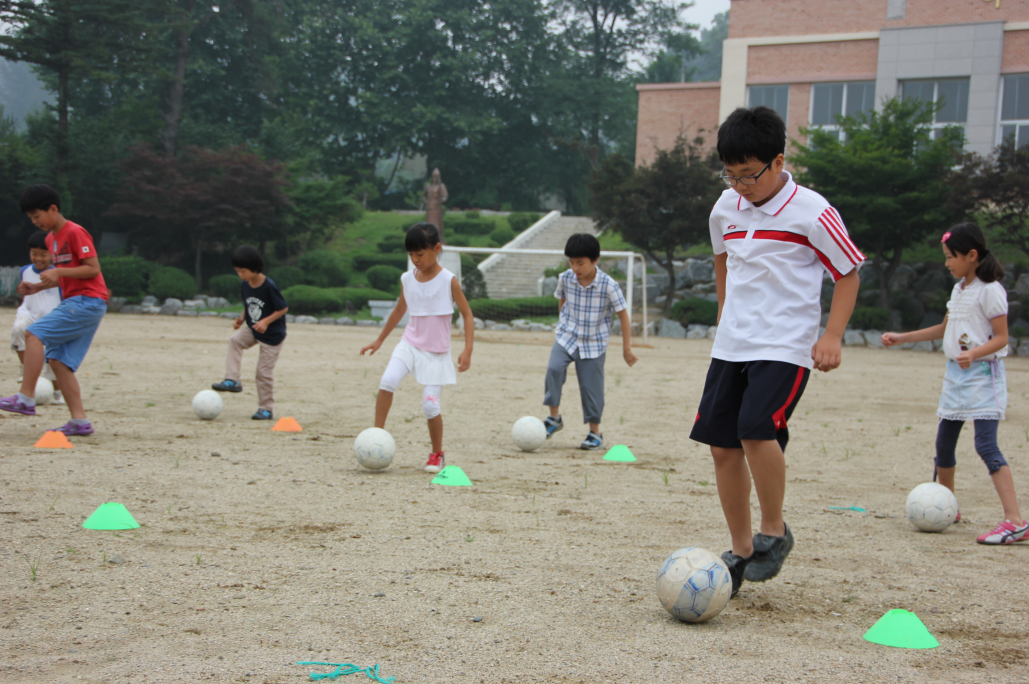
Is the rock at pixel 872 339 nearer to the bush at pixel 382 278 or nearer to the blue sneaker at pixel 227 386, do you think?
the bush at pixel 382 278

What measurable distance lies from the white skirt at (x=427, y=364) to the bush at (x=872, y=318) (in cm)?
2024

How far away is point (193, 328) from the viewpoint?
65.5 feet

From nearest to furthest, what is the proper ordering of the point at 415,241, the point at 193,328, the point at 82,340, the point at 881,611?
the point at 881,611, the point at 415,241, the point at 82,340, the point at 193,328

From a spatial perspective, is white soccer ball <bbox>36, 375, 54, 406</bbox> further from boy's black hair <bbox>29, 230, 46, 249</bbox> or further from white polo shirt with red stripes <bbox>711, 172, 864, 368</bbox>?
white polo shirt with red stripes <bbox>711, 172, 864, 368</bbox>

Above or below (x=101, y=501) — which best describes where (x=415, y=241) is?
above

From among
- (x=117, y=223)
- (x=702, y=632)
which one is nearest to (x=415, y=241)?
(x=702, y=632)

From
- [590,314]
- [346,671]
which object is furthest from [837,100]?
[346,671]

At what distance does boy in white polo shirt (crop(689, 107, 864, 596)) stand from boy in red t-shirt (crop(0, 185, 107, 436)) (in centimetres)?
490

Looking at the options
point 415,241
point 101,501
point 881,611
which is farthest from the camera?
point 415,241

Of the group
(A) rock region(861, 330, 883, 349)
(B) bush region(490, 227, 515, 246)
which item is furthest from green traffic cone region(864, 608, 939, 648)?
(B) bush region(490, 227, 515, 246)

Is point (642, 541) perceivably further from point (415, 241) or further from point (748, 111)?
point (415, 241)

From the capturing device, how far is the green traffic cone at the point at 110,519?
403 cm

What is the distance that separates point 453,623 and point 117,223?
33.0 meters

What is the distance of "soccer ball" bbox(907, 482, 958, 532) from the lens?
458 centimetres
